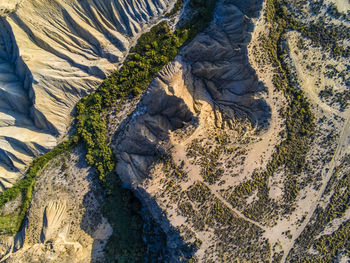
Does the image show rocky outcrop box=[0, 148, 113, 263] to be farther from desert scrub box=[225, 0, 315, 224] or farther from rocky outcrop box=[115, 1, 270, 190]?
desert scrub box=[225, 0, 315, 224]

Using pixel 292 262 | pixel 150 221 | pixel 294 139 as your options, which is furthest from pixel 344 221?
pixel 150 221

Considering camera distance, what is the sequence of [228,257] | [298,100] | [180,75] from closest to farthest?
[228,257]
[298,100]
[180,75]

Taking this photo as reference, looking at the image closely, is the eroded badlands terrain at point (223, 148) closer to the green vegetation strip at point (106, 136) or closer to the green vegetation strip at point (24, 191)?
the green vegetation strip at point (24, 191)

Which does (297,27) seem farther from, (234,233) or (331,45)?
(234,233)

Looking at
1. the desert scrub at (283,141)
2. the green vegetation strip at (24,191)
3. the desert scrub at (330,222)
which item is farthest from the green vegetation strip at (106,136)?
the desert scrub at (330,222)

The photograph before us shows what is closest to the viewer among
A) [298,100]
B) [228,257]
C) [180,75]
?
[228,257]

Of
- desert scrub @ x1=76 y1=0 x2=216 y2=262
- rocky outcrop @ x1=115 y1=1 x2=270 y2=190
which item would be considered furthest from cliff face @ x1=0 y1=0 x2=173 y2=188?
rocky outcrop @ x1=115 y1=1 x2=270 y2=190

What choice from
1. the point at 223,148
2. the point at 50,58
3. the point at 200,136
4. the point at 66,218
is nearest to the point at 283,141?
the point at 223,148

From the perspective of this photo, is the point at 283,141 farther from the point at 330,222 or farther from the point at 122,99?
the point at 122,99
